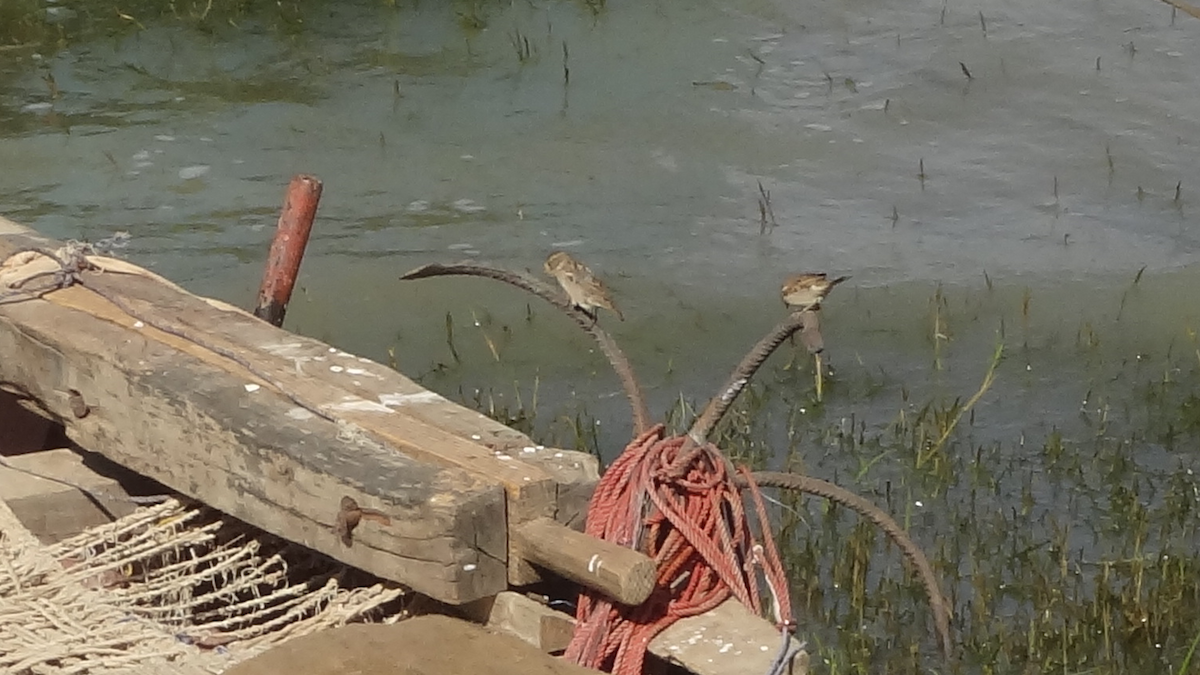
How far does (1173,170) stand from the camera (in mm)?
7148

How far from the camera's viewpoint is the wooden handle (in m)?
2.18

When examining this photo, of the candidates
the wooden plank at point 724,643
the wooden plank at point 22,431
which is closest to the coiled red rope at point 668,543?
the wooden plank at point 724,643

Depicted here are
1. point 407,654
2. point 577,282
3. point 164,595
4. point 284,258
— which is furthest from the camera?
point 577,282

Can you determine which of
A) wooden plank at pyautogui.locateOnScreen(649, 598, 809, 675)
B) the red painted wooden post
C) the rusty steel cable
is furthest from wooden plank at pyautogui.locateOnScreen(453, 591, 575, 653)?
the red painted wooden post

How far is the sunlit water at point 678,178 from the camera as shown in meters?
5.94

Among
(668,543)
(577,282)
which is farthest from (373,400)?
(577,282)

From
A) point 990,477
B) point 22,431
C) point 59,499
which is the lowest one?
point 990,477

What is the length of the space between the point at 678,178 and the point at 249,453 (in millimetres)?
4726

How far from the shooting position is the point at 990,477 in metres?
5.14

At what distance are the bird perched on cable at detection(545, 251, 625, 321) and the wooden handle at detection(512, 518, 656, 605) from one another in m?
1.74

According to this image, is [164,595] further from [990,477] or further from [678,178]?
[678,178]

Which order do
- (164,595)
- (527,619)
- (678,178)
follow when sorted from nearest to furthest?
(527,619) < (164,595) < (678,178)

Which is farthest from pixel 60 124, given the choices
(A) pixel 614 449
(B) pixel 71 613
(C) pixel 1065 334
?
(B) pixel 71 613

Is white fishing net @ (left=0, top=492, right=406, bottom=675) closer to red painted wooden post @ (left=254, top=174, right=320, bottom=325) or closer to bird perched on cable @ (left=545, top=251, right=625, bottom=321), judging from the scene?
red painted wooden post @ (left=254, top=174, right=320, bottom=325)
